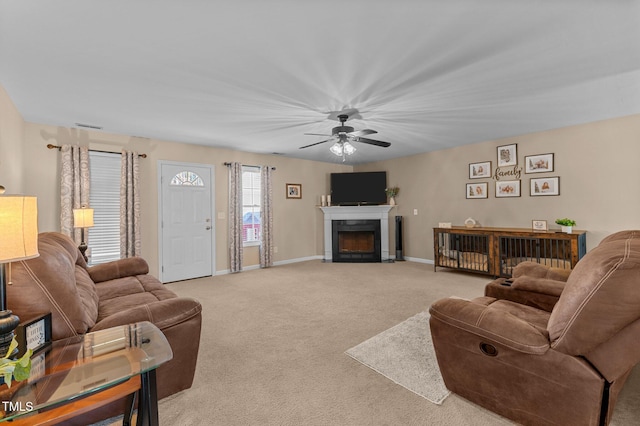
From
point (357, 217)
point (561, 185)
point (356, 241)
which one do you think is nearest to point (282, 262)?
point (356, 241)

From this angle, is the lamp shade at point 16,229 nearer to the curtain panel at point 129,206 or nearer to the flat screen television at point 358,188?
the curtain panel at point 129,206

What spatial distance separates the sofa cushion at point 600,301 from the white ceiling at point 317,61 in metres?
1.56

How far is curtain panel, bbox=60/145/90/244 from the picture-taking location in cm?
412

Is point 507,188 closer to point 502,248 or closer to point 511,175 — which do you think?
point 511,175

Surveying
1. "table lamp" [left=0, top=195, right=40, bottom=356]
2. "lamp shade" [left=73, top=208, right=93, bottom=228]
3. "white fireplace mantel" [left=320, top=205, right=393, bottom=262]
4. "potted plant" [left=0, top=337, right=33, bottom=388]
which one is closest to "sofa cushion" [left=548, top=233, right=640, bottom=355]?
"potted plant" [left=0, top=337, right=33, bottom=388]

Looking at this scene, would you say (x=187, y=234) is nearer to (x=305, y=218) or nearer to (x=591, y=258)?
(x=305, y=218)

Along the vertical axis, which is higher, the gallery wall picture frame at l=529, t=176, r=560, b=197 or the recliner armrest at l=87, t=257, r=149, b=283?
the gallery wall picture frame at l=529, t=176, r=560, b=197

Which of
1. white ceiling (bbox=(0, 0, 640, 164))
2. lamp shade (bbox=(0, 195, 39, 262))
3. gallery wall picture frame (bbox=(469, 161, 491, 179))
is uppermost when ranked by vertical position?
white ceiling (bbox=(0, 0, 640, 164))

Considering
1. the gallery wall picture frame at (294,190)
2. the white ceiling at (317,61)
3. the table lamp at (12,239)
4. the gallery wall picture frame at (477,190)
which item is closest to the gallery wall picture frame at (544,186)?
the gallery wall picture frame at (477,190)

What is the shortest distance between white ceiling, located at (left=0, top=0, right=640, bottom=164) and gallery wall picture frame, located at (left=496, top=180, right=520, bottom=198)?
1305mm

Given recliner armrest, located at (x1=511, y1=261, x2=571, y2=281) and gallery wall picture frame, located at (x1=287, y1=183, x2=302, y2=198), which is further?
gallery wall picture frame, located at (x1=287, y1=183, x2=302, y2=198)

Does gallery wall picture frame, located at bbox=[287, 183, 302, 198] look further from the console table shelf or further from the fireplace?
the console table shelf

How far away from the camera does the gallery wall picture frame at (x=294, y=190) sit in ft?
22.6

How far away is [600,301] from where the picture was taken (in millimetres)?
1278
